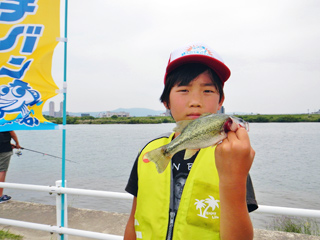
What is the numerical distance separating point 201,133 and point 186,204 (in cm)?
58

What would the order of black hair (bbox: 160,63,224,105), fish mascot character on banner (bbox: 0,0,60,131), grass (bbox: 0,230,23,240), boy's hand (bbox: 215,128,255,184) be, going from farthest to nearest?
1. grass (bbox: 0,230,23,240)
2. fish mascot character on banner (bbox: 0,0,60,131)
3. black hair (bbox: 160,63,224,105)
4. boy's hand (bbox: 215,128,255,184)

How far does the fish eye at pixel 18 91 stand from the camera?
145 inches

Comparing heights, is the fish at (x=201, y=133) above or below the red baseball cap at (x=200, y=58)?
below

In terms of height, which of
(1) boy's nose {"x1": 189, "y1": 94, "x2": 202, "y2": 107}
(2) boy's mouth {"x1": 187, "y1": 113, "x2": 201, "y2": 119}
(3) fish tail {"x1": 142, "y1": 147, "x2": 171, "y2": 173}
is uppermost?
(1) boy's nose {"x1": 189, "y1": 94, "x2": 202, "y2": 107}

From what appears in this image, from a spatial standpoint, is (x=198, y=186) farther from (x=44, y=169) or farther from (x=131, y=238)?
(x=44, y=169)

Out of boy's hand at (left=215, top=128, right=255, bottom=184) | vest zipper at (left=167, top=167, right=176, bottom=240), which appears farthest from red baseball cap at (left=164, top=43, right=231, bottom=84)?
vest zipper at (left=167, top=167, right=176, bottom=240)

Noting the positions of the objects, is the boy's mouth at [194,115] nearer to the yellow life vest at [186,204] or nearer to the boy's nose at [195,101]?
the boy's nose at [195,101]

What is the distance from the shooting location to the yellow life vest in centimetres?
162

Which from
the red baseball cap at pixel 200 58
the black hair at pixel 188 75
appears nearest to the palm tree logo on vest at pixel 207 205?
the black hair at pixel 188 75

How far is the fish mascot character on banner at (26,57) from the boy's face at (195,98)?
252 cm

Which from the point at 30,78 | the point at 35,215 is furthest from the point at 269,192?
the point at 30,78

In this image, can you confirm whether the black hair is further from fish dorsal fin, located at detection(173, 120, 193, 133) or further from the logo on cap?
fish dorsal fin, located at detection(173, 120, 193, 133)

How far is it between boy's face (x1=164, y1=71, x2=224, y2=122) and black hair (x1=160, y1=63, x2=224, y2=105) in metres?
0.02

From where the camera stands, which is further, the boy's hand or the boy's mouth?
the boy's mouth
